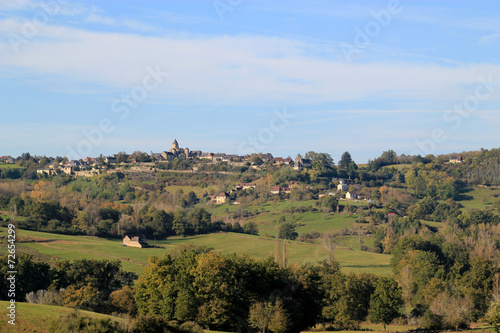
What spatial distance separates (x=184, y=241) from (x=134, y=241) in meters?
8.90

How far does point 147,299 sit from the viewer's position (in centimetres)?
4434

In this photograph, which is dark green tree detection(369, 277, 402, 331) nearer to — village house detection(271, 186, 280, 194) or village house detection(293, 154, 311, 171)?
village house detection(271, 186, 280, 194)

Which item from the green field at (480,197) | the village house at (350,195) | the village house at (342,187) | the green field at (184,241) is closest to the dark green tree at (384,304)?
the green field at (184,241)

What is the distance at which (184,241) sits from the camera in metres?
94.6

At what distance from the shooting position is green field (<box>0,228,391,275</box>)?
75.2 m

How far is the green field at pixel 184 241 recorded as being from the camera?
247 feet

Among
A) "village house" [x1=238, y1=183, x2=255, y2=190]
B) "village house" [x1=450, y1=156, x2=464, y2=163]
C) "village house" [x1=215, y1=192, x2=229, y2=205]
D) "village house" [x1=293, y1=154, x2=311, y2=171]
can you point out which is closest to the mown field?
"village house" [x1=215, y1=192, x2=229, y2=205]

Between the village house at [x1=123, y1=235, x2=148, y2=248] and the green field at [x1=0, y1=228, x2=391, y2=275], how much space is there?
56.2 inches

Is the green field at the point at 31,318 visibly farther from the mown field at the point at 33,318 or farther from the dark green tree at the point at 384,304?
the dark green tree at the point at 384,304

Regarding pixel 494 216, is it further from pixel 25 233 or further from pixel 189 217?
pixel 25 233

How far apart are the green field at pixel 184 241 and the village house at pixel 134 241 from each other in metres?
1.43

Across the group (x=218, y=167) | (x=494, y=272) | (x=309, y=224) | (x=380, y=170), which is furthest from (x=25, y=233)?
(x=380, y=170)

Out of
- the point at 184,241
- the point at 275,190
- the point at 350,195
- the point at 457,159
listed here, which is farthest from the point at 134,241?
the point at 457,159

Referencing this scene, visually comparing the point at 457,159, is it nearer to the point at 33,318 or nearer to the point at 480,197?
the point at 480,197
